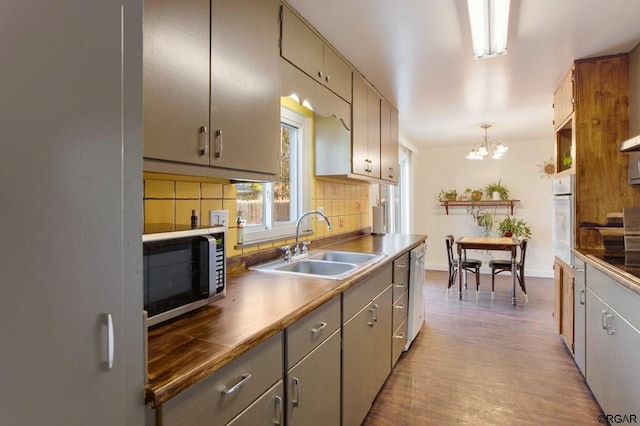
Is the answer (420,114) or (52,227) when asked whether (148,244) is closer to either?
(52,227)

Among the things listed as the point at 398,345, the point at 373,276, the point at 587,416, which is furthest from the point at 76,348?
the point at 587,416

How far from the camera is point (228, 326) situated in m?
1.04

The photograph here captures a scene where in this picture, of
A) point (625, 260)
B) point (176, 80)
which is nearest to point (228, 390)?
point (176, 80)

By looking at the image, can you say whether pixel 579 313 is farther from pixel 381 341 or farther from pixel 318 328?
pixel 318 328

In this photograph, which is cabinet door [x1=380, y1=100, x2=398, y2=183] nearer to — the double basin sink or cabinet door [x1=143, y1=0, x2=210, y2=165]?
the double basin sink

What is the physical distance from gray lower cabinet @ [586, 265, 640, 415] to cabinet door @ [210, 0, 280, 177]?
1755mm

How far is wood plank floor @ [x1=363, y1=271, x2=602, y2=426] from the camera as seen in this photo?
6.78 feet

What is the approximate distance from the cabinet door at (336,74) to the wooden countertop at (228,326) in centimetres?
128

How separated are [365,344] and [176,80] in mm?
1545

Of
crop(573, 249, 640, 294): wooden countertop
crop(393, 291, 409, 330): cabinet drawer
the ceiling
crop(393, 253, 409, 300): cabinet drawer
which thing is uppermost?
the ceiling

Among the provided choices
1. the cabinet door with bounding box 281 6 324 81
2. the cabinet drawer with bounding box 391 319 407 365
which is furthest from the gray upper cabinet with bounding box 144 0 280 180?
the cabinet drawer with bounding box 391 319 407 365

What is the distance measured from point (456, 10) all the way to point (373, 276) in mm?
1507

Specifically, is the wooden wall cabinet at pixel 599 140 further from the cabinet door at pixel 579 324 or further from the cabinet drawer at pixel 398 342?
the cabinet drawer at pixel 398 342

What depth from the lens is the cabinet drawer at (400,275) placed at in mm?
2521
